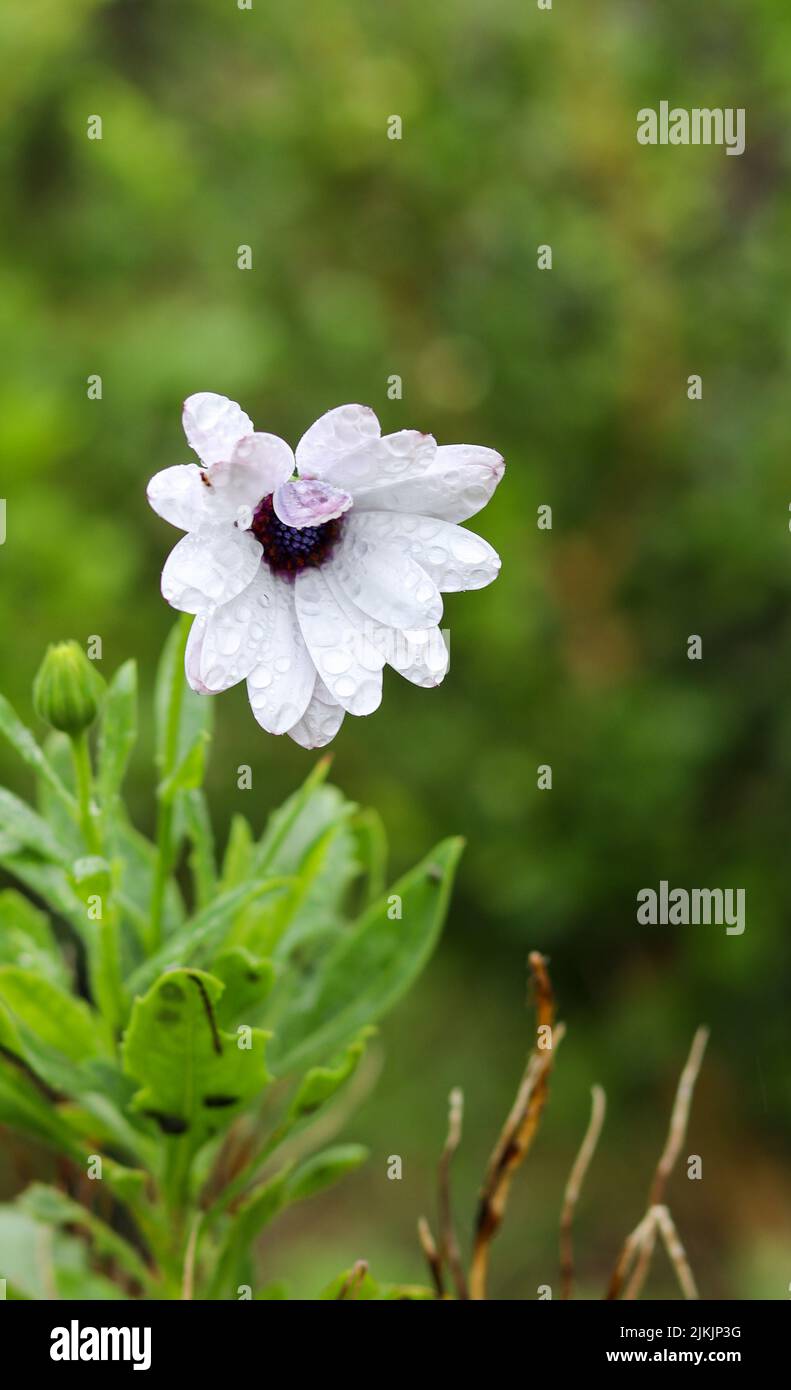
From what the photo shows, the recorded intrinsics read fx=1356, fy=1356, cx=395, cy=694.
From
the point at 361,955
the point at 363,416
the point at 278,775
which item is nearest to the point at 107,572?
the point at 278,775

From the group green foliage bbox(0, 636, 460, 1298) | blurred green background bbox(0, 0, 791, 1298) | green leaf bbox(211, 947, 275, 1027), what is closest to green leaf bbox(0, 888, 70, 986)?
green foliage bbox(0, 636, 460, 1298)

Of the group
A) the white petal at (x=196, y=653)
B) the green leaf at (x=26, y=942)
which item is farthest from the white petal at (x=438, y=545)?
the green leaf at (x=26, y=942)

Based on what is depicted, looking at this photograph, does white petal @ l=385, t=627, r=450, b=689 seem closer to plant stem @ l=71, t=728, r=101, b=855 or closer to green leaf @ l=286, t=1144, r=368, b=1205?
plant stem @ l=71, t=728, r=101, b=855

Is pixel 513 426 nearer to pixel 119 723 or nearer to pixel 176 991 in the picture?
pixel 119 723

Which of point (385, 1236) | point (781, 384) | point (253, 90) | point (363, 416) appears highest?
point (253, 90)

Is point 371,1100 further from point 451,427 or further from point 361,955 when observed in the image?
point 361,955

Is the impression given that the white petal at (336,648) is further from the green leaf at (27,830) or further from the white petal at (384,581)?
the green leaf at (27,830)
